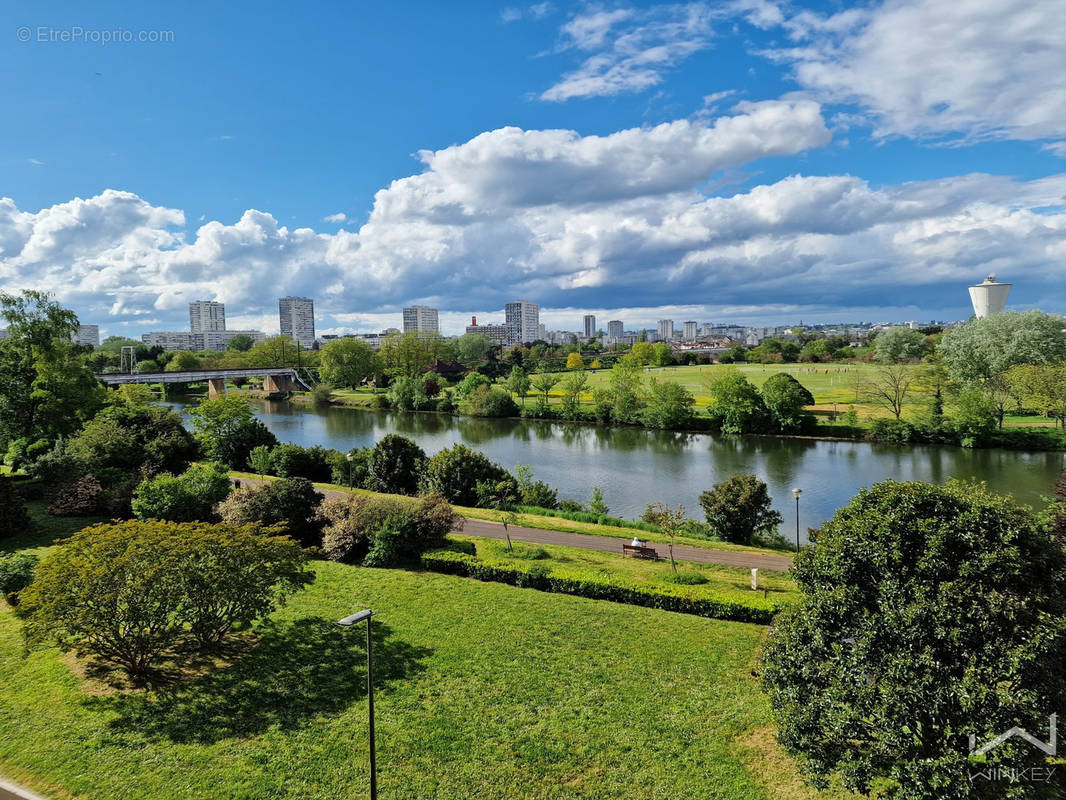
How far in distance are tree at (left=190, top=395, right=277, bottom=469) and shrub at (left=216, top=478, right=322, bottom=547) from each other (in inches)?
684

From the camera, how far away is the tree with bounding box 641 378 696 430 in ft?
178

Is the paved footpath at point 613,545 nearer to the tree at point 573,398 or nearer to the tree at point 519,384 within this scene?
the tree at point 573,398

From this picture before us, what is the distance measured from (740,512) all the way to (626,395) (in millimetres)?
34558

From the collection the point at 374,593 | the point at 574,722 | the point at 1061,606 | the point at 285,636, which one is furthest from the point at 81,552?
the point at 1061,606

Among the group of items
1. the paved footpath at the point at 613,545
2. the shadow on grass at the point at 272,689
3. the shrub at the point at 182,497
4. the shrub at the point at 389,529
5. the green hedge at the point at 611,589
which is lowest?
the paved footpath at the point at 613,545

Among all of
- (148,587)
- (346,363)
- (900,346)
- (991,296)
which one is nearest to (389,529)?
(148,587)

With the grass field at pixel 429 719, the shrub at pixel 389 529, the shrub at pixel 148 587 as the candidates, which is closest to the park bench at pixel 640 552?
the grass field at pixel 429 719

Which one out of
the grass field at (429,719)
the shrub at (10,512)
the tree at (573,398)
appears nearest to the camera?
the grass field at (429,719)

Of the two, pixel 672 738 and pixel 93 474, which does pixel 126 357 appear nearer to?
pixel 93 474

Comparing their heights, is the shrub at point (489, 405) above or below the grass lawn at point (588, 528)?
above

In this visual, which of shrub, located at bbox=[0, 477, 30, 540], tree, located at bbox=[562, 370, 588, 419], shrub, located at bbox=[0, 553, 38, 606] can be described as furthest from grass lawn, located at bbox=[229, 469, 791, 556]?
tree, located at bbox=[562, 370, 588, 419]

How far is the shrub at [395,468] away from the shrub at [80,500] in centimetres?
1208

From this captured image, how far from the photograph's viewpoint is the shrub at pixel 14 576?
13578 mm

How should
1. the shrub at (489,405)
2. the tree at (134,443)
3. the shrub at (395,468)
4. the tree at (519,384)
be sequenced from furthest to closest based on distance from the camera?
the tree at (519,384) → the shrub at (489,405) → the shrub at (395,468) → the tree at (134,443)
